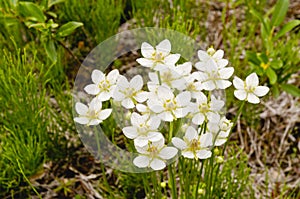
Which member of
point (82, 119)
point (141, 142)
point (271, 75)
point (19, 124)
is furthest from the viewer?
point (271, 75)

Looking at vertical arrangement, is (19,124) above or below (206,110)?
below

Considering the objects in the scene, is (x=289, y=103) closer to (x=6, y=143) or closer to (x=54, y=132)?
(x=54, y=132)

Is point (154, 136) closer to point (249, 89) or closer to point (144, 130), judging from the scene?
point (144, 130)

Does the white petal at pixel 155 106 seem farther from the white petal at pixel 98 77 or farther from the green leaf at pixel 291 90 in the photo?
the green leaf at pixel 291 90

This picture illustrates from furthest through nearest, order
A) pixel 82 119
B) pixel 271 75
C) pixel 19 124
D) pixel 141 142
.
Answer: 1. pixel 271 75
2. pixel 19 124
3. pixel 82 119
4. pixel 141 142

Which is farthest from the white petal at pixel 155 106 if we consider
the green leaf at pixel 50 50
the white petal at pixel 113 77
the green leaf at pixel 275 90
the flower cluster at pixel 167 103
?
the green leaf at pixel 275 90

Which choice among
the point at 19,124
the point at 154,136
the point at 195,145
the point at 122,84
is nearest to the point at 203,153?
the point at 195,145

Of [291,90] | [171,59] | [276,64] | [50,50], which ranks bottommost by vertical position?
[291,90]

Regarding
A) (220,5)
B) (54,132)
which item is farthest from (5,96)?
(220,5)
